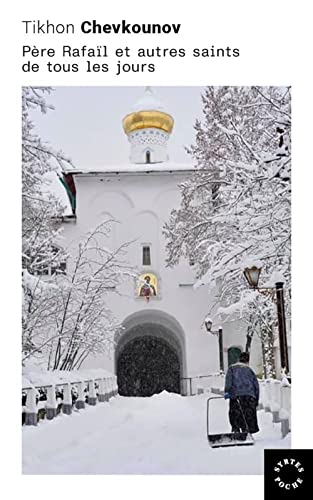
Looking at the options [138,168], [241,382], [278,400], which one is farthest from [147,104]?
[278,400]

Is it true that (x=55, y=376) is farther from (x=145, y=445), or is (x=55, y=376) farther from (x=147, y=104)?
(x=147, y=104)

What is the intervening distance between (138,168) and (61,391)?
54.6 inches

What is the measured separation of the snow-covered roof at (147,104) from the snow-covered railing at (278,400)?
152 cm

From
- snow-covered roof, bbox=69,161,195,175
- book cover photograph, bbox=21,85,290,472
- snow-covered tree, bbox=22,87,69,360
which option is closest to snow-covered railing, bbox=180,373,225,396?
book cover photograph, bbox=21,85,290,472

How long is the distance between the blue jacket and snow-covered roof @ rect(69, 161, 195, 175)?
4.04ft

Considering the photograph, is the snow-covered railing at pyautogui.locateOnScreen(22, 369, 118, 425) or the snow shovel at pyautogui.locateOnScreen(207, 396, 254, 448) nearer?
the snow shovel at pyautogui.locateOnScreen(207, 396, 254, 448)

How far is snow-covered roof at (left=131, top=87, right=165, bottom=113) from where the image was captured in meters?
3.95

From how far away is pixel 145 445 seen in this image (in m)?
3.67

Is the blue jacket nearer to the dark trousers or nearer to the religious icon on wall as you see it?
the dark trousers

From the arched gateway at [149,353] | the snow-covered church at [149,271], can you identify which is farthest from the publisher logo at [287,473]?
the arched gateway at [149,353]

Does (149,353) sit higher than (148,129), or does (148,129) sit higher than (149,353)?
(148,129)
